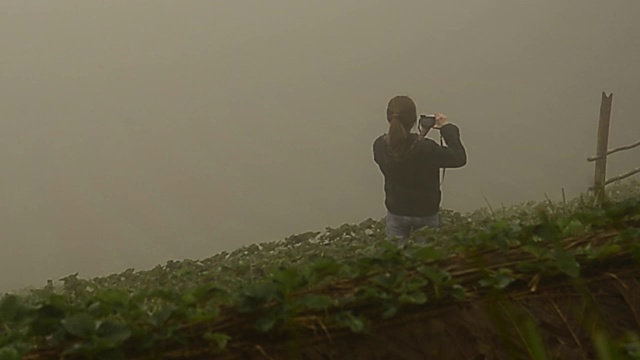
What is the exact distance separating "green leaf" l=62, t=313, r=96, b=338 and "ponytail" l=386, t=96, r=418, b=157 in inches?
62.4

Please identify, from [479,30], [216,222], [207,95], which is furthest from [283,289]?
[479,30]

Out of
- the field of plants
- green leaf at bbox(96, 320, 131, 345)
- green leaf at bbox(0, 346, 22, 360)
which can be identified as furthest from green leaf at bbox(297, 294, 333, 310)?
green leaf at bbox(0, 346, 22, 360)

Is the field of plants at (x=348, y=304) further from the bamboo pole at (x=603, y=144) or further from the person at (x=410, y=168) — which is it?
the bamboo pole at (x=603, y=144)

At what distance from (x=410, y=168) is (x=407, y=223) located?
0.17m

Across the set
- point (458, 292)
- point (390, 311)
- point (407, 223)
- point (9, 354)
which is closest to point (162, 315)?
point (9, 354)

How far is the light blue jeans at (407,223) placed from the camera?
2.25m

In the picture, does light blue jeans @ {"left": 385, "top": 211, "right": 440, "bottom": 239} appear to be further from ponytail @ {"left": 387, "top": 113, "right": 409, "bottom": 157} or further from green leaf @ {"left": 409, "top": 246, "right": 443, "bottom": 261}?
green leaf @ {"left": 409, "top": 246, "right": 443, "bottom": 261}

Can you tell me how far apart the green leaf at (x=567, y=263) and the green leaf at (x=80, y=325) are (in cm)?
61

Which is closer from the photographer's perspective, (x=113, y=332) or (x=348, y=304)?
(x=113, y=332)

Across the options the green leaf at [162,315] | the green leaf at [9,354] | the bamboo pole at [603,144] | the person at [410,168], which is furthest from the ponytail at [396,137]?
the green leaf at [9,354]

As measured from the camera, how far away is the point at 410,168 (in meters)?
2.28

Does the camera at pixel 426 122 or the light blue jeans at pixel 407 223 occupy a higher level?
the camera at pixel 426 122

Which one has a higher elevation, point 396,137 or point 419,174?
point 396,137

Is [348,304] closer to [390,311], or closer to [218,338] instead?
[390,311]
